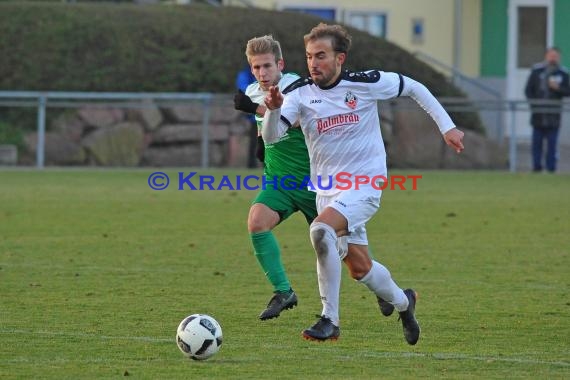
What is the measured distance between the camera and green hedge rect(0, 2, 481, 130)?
92.3 ft

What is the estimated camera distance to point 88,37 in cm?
2850

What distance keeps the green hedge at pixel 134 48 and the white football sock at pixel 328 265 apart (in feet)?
66.9

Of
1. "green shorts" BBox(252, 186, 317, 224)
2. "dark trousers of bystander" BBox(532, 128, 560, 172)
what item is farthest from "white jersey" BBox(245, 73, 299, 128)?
"dark trousers of bystander" BBox(532, 128, 560, 172)

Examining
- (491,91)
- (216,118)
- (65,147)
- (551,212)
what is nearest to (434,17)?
(491,91)

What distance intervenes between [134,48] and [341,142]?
68.2ft

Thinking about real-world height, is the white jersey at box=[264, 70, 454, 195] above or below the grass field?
above

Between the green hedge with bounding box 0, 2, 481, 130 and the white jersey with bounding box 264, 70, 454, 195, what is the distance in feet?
65.5

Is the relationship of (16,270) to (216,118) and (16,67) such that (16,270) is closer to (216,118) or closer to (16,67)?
(216,118)

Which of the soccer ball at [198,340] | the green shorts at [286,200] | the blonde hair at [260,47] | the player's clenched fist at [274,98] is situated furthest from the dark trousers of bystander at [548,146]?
the soccer ball at [198,340]

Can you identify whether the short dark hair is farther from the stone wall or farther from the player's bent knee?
the stone wall

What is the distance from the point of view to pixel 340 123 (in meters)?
8.39

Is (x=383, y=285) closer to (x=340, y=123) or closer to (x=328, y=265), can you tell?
(x=328, y=265)

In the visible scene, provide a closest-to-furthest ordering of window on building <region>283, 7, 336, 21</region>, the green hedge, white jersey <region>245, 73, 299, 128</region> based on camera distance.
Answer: white jersey <region>245, 73, 299, 128</region> < the green hedge < window on building <region>283, 7, 336, 21</region>

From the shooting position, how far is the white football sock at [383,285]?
27.1ft
